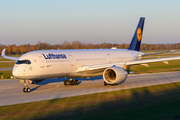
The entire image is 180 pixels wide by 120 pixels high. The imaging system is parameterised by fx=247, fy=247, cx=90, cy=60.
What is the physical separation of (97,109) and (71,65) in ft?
39.3

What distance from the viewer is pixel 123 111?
1599cm

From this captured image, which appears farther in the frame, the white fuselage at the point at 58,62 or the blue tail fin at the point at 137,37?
the blue tail fin at the point at 137,37

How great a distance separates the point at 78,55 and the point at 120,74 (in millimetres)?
5829

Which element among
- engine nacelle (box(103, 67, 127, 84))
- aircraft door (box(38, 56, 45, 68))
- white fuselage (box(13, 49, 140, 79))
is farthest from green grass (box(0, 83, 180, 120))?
engine nacelle (box(103, 67, 127, 84))

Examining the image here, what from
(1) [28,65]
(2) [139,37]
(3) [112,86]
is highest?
(2) [139,37]

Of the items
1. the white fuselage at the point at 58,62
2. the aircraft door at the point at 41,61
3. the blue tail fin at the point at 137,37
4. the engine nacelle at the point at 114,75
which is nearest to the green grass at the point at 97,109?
the white fuselage at the point at 58,62

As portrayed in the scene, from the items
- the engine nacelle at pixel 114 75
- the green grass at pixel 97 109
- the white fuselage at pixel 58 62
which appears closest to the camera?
the green grass at pixel 97 109

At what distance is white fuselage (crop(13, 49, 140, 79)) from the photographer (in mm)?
24406

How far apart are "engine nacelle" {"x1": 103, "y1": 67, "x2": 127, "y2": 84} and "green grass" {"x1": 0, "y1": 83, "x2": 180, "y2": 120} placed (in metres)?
5.78

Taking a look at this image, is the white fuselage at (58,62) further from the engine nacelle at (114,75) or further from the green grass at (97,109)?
the green grass at (97,109)

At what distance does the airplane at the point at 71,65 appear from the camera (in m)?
24.7

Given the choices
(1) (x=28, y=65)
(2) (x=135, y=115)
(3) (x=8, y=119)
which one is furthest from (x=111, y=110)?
(1) (x=28, y=65)

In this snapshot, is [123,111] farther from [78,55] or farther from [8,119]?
[78,55]

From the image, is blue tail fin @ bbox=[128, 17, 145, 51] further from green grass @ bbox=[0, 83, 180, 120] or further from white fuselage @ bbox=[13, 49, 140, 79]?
green grass @ bbox=[0, 83, 180, 120]
